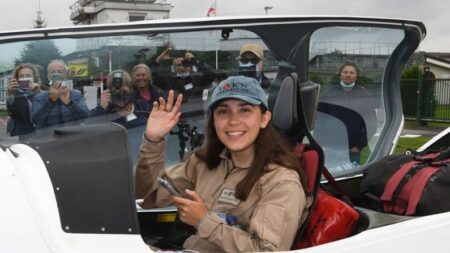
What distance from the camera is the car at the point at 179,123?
4.99ft

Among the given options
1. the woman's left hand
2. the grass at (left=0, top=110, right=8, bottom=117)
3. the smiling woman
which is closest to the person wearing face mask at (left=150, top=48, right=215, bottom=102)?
the grass at (left=0, top=110, right=8, bottom=117)

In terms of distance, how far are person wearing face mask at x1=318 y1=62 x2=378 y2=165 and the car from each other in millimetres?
13

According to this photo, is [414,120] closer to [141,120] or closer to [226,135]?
[141,120]

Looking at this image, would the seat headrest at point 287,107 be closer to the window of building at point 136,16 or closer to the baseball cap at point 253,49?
the baseball cap at point 253,49

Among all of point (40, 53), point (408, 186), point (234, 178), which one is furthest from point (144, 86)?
point (408, 186)

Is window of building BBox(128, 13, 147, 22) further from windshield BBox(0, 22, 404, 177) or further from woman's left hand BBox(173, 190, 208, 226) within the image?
woman's left hand BBox(173, 190, 208, 226)

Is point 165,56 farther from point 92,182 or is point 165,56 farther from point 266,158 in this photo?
point 92,182

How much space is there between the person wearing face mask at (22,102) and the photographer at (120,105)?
18.4 inches

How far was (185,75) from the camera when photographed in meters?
4.07

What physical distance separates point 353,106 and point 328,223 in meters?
2.70

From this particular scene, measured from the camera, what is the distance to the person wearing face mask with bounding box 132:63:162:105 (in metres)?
3.96

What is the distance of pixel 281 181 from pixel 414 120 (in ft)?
45.8

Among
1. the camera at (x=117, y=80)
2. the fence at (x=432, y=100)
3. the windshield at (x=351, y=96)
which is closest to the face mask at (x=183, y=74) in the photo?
the camera at (x=117, y=80)

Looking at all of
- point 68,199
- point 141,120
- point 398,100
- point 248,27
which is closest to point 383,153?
point 398,100
